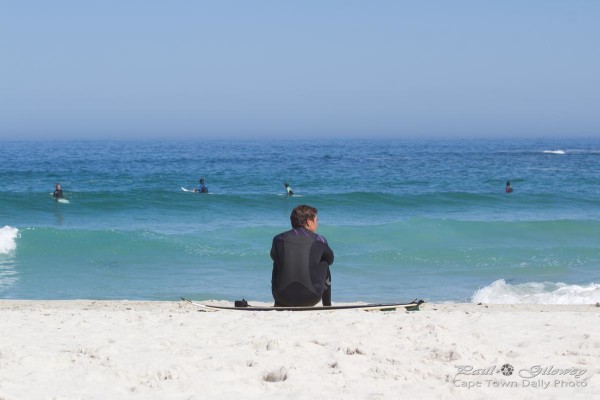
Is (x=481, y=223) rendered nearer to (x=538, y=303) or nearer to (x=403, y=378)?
(x=538, y=303)

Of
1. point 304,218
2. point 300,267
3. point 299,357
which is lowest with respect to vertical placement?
point 299,357

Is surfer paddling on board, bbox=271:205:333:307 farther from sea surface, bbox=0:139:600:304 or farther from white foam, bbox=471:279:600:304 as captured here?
white foam, bbox=471:279:600:304

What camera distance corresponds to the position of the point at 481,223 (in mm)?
22016

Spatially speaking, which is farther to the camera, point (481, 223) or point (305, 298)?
point (481, 223)

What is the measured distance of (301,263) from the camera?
723 centimetres

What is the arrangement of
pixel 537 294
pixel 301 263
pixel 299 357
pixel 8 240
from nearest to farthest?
pixel 299 357 < pixel 301 263 < pixel 537 294 < pixel 8 240

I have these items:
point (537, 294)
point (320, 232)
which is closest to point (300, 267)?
point (537, 294)

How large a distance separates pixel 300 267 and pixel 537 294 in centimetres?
627

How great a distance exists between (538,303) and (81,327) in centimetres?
734

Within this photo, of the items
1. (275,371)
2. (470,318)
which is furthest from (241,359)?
(470,318)

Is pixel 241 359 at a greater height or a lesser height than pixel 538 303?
greater

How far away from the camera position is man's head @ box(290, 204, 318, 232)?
24.2 ft

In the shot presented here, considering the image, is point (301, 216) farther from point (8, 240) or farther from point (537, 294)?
point (8, 240)

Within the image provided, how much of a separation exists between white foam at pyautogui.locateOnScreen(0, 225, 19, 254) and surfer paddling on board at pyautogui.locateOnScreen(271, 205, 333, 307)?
37.2 feet
